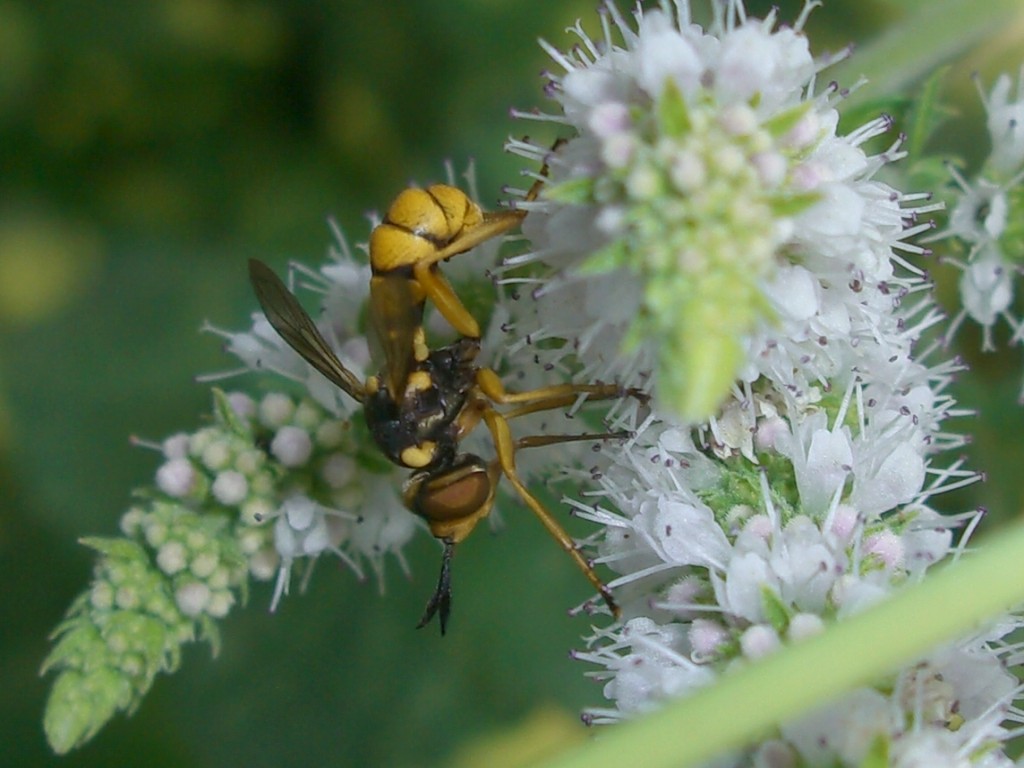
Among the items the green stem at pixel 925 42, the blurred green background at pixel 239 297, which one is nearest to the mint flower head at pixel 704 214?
the green stem at pixel 925 42

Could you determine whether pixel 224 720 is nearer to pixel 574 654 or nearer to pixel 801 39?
pixel 574 654

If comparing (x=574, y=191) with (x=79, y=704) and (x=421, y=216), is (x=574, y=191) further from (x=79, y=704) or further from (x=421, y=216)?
(x=79, y=704)

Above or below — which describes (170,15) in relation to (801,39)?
above

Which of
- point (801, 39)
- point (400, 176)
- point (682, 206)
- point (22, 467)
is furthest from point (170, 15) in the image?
point (682, 206)

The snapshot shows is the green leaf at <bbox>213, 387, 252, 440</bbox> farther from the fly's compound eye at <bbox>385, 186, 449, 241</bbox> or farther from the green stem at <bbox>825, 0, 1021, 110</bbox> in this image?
the green stem at <bbox>825, 0, 1021, 110</bbox>

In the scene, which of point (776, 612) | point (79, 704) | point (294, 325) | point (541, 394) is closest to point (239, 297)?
point (294, 325)

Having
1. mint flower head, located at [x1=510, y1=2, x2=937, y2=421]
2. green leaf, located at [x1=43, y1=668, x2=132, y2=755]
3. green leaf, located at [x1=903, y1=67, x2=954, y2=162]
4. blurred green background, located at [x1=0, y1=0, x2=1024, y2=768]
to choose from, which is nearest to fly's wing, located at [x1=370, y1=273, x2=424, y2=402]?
mint flower head, located at [x1=510, y1=2, x2=937, y2=421]

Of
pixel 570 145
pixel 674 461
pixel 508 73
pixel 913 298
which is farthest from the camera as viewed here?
pixel 508 73
